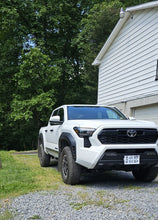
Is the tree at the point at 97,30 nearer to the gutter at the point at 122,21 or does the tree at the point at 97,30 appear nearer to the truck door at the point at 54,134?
the gutter at the point at 122,21

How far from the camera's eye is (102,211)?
350 centimetres

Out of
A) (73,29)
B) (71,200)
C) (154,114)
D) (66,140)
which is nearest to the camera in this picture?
(71,200)

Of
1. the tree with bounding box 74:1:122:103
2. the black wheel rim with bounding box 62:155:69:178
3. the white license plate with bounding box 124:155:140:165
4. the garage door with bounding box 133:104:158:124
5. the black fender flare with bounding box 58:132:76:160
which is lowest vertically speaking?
the black wheel rim with bounding box 62:155:69:178

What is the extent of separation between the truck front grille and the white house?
4085 mm

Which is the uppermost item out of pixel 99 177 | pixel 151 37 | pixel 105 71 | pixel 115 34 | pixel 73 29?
pixel 73 29

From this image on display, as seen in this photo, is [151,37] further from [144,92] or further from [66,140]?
[66,140]

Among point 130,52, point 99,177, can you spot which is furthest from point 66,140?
point 130,52

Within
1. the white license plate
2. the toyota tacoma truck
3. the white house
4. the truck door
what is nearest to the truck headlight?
the toyota tacoma truck

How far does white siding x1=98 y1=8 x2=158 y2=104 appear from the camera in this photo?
31.3ft

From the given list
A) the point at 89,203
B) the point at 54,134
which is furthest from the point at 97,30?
the point at 89,203

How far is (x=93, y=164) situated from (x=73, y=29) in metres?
Answer: 20.3

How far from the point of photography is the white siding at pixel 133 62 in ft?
31.3

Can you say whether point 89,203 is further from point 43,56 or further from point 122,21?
point 43,56

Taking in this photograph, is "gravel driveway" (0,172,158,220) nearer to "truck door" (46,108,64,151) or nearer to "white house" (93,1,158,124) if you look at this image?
"truck door" (46,108,64,151)
